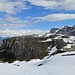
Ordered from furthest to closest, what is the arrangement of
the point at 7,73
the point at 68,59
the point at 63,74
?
the point at 68,59 < the point at 7,73 < the point at 63,74

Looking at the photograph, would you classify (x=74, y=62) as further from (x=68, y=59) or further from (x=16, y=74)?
(x=16, y=74)

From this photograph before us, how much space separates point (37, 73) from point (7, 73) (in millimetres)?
5057

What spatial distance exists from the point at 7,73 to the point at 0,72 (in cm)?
127

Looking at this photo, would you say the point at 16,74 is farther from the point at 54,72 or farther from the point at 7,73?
the point at 54,72

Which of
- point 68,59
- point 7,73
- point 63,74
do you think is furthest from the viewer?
point 68,59

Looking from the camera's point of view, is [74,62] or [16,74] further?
[74,62]

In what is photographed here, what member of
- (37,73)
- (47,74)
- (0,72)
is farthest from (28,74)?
(0,72)

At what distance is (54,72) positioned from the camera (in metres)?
27.5

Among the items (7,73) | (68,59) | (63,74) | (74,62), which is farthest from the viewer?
(68,59)

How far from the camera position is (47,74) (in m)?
27.0

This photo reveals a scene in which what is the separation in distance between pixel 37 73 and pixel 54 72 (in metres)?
2.57

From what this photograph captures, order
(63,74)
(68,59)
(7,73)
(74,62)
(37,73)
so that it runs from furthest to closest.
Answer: (68,59) < (74,62) < (7,73) < (37,73) < (63,74)

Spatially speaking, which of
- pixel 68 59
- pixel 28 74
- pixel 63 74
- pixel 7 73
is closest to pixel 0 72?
pixel 7 73

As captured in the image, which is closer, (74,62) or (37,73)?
(37,73)
